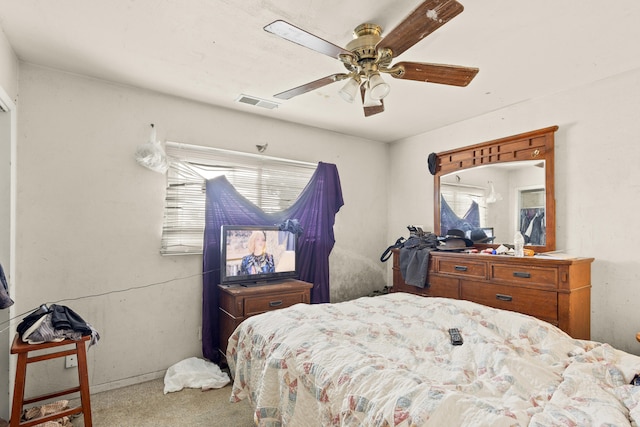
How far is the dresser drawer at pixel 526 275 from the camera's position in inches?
97.0

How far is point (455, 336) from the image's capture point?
1.62m

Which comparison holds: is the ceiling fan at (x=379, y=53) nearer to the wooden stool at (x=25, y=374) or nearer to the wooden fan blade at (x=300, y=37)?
the wooden fan blade at (x=300, y=37)

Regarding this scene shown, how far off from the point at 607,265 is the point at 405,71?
2226 mm

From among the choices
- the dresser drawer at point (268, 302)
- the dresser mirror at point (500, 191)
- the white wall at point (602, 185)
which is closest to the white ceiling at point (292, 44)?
the white wall at point (602, 185)

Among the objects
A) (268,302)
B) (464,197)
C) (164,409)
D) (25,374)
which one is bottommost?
(164,409)

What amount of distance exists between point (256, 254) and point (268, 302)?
1.53 feet

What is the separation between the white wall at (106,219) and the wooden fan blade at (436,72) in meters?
1.98

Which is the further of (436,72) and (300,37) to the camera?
(436,72)

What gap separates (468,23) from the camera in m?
1.89

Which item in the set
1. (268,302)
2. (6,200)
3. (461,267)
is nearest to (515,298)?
(461,267)

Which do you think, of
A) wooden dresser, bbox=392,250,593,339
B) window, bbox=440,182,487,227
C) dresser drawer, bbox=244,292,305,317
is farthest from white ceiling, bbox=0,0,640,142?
dresser drawer, bbox=244,292,305,317

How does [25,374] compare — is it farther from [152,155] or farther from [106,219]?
[152,155]

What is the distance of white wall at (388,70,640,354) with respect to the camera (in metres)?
2.46

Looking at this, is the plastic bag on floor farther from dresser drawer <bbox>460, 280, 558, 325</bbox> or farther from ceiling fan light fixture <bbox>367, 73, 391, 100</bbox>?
ceiling fan light fixture <bbox>367, 73, 391, 100</bbox>
